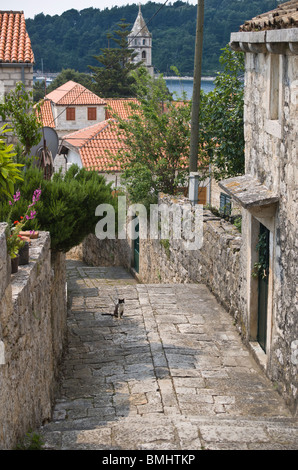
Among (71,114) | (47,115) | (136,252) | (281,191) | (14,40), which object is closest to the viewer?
(281,191)

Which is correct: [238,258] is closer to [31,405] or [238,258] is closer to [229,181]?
[229,181]

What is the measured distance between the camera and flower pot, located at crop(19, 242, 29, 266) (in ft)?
21.4

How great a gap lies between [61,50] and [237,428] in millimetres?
103135

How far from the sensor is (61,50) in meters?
104

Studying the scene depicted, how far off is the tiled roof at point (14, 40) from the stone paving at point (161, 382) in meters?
6.39

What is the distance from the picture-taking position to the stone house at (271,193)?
7.54m

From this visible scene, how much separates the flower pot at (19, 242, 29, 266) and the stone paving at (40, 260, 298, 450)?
1613 mm

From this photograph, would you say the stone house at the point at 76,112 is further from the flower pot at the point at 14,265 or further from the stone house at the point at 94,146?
the flower pot at the point at 14,265

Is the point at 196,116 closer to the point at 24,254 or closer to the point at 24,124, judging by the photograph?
the point at 24,124

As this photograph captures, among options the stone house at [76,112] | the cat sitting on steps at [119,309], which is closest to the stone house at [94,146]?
the stone house at [76,112]

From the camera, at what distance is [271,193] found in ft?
27.2

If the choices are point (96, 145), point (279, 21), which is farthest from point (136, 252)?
point (96, 145)

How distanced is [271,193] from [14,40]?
35.7 feet
